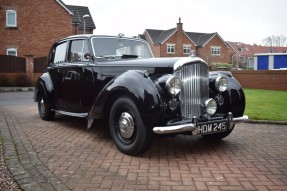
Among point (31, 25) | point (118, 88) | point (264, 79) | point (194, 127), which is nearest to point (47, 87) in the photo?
point (118, 88)

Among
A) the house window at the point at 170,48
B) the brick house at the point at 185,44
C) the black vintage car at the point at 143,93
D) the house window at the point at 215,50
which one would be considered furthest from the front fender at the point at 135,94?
the house window at the point at 215,50

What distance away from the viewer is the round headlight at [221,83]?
5191 millimetres

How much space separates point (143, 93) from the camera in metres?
4.50

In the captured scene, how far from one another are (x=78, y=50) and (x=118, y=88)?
2097mm

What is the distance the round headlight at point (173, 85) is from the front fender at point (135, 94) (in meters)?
0.20

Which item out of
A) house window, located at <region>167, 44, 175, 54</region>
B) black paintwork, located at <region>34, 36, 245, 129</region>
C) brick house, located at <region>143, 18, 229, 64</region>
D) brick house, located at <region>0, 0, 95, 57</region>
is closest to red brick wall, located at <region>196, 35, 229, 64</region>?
brick house, located at <region>143, 18, 229, 64</region>

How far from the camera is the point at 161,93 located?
14.8 feet

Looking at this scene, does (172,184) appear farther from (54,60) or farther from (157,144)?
(54,60)

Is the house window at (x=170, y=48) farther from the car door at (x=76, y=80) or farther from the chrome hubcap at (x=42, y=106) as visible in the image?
the car door at (x=76, y=80)

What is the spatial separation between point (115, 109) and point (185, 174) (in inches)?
63.8

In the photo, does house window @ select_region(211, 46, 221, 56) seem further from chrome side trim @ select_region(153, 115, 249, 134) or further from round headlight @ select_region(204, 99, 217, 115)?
chrome side trim @ select_region(153, 115, 249, 134)

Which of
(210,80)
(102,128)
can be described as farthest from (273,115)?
(102,128)

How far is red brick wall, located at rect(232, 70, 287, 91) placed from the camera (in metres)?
18.5

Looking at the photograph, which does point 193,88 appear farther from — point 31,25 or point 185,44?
point 185,44
